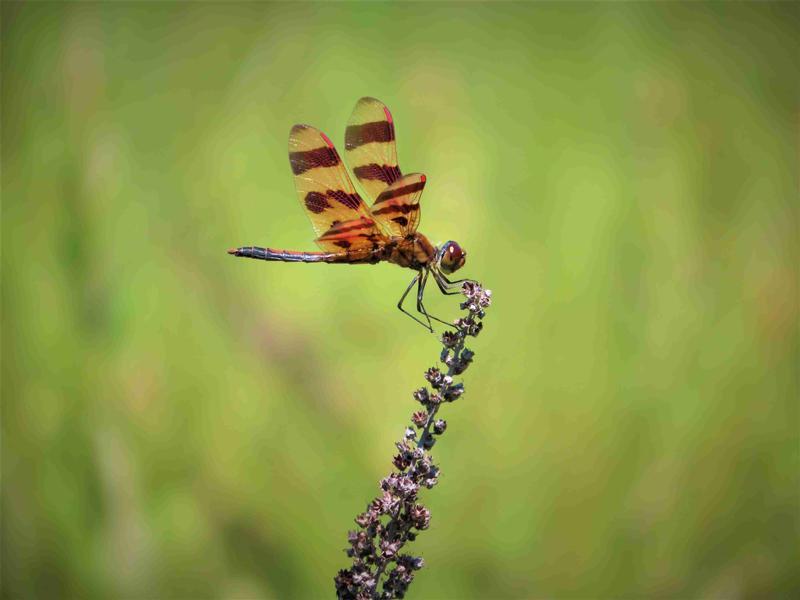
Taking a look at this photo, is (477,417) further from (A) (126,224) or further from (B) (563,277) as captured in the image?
(A) (126,224)

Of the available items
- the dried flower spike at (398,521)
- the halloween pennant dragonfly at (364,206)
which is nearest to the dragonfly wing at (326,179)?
the halloween pennant dragonfly at (364,206)

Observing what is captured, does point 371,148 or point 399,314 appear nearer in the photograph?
point 371,148

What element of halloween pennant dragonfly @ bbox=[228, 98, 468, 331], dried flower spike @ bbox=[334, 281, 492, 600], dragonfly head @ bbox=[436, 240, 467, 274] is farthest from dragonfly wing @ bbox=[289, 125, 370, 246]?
dried flower spike @ bbox=[334, 281, 492, 600]

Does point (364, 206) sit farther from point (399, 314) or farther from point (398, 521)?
point (398, 521)

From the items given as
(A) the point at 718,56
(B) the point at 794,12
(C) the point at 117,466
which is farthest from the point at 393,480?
(B) the point at 794,12

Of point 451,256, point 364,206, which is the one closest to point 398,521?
point 451,256

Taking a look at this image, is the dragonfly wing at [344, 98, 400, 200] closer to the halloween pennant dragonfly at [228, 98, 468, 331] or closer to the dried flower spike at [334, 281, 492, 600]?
the halloween pennant dragonfly at [228, 98, 468, 331]

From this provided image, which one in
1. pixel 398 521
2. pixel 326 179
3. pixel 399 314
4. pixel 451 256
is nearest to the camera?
pixel 398 521
